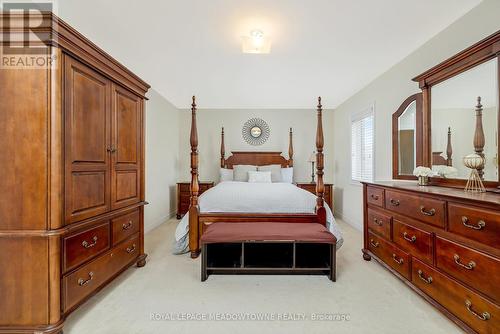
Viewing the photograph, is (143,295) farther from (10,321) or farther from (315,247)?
(315,247)

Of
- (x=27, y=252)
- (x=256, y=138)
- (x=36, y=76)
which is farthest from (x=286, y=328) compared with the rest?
(x=256, y=138)

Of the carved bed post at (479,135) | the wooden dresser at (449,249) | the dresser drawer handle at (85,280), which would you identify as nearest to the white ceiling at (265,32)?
the carved bed post at (479,135)

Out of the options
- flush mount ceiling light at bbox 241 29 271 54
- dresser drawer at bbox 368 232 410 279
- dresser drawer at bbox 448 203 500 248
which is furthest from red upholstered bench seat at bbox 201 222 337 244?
flush mount ceiling light at bbox 241 29 271 54

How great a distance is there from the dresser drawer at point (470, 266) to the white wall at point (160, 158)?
385 centimetres

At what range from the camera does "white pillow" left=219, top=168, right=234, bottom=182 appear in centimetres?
510

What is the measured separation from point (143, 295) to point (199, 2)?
8.23 feet

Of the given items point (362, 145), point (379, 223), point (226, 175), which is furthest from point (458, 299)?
point (226, 175)

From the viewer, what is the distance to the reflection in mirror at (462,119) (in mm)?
1876

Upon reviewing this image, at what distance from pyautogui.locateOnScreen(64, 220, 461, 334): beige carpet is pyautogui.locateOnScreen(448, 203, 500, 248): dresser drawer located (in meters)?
0.71

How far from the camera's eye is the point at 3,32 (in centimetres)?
149

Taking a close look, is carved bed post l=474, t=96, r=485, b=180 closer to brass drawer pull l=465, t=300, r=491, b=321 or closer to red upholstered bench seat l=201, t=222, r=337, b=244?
brass drawer pull l=465, t=300, r=491, b=321

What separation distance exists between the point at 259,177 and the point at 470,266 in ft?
11.6

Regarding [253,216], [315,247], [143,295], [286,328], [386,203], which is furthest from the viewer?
[253,216]

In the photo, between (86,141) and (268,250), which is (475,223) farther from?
(86,141)
